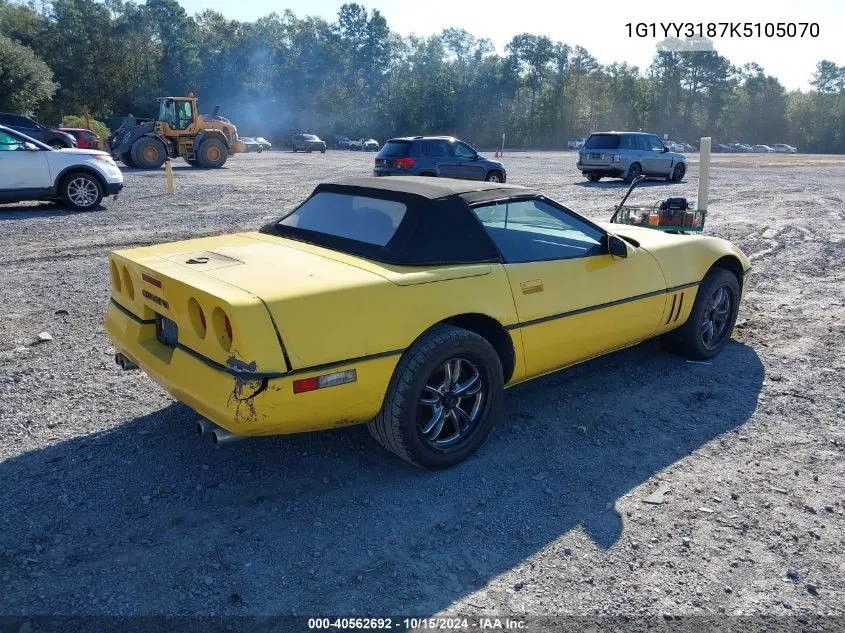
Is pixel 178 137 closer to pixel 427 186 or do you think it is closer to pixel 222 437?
pixel 427 186

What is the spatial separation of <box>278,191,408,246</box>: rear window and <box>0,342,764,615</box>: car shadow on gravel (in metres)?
1.16


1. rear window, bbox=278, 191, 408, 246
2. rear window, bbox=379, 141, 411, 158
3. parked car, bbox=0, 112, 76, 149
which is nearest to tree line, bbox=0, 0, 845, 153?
parked car, bbox=0, 112, 76, 149

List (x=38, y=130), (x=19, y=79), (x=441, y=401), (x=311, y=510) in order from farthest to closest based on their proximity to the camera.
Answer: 1. (x=19, y=79)
2. (x=38, y=130)
3. (x=441, y=401)
4. (x=311, y=510)

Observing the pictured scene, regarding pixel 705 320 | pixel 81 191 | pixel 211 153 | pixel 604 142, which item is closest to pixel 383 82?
pixel 211 153

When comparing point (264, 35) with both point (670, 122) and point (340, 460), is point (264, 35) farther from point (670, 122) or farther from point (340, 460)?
point (340, 460)

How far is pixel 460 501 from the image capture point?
10.9ft

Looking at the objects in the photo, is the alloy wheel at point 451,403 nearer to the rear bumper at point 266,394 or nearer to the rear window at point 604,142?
the rear bumper at point 266,394

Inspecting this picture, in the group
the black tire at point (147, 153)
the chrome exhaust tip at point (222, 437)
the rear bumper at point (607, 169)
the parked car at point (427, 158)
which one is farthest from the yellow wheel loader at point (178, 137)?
the chrome exhaust tip at point (222, 437)

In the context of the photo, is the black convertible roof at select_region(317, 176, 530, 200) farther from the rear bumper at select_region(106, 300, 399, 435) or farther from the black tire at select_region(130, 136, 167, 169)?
the black tire at select_region(130, 136, 167, 169)

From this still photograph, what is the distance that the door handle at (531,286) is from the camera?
381 centimetres

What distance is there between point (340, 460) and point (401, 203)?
4.80 ft

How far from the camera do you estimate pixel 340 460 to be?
3.71 meters

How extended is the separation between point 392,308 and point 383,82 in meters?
88.4

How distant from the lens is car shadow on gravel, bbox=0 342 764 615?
2.70 meters
